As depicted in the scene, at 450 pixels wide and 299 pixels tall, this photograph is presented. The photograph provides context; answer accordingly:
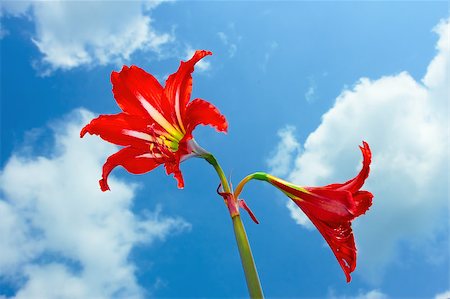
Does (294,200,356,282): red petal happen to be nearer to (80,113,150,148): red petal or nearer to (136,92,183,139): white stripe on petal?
(136,92,183,139): white stripe on petal

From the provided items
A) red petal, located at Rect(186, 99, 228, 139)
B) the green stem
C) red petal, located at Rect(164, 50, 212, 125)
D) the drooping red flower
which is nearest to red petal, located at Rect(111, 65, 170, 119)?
the drooping red flower

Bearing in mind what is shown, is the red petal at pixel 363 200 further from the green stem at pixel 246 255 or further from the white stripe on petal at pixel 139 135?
the white stripe on petal at pixel 139 135

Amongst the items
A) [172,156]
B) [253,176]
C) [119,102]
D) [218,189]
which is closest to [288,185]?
[253,176]

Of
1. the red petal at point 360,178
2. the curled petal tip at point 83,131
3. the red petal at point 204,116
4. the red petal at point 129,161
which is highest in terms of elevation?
the curled petal tip at point 83,131

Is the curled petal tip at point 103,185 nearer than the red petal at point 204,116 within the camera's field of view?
No

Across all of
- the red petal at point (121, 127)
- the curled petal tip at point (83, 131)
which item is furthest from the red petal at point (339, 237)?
the curled petal tip at point (83, 131)

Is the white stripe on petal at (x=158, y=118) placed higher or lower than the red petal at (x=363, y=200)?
higher

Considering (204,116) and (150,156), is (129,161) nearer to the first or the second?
(150,156)
